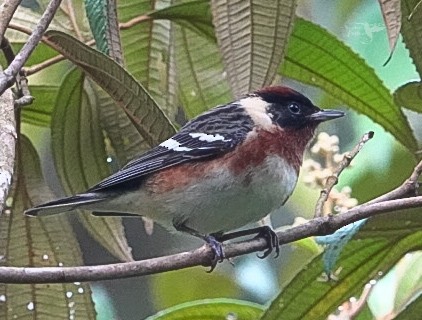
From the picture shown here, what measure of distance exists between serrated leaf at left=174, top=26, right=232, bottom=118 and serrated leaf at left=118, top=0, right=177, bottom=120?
0.05 metres

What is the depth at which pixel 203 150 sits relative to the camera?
6.70 ft

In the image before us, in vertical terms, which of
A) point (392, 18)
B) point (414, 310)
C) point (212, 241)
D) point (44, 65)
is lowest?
point (414, 310)

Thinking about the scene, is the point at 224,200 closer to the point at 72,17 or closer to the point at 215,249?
the point at 215,249

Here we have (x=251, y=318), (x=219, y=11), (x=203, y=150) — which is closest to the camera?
(x=219, y=11)

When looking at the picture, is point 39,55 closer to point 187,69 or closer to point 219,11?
point 187,69

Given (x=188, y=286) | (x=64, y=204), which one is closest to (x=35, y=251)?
(x=64, y=204)

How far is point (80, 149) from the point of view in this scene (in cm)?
192

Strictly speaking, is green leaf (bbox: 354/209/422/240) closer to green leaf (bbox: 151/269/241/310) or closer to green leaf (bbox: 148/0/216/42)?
green leaf (bbox: 148/0/216/42)

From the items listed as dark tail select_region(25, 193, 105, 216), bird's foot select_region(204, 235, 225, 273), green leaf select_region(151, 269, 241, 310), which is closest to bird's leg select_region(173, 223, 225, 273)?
bird's foot select_region(204, 235, 225, 273)

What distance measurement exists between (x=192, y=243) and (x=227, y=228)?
5.68ft

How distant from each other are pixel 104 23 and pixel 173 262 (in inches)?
16.8

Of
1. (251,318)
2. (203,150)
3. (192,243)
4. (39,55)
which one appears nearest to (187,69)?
(203,150)

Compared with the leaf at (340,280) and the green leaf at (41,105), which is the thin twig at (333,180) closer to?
the leaf at (340,280)

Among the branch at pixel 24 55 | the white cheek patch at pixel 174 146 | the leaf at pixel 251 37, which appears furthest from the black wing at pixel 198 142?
the branch at pixel 24 55
